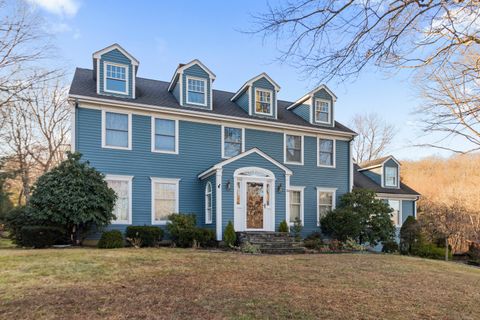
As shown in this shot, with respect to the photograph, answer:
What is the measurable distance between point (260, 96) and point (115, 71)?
6841mm

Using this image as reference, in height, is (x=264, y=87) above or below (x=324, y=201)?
above

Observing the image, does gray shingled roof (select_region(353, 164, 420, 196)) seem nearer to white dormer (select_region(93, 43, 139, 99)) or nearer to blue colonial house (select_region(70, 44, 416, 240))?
blue colonial house (select_region(70, 44, 416, 240))

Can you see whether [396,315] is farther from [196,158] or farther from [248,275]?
[196,158]

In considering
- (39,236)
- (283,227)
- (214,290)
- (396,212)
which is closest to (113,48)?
(39,236)

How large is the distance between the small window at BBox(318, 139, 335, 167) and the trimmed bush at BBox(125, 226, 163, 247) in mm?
9169

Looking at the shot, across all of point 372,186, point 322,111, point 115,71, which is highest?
point 115,71

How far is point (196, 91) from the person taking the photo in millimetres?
15562

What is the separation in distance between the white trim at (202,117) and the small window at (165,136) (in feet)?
1.53

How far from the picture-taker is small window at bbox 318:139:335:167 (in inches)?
693

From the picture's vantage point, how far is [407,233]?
17.1 m

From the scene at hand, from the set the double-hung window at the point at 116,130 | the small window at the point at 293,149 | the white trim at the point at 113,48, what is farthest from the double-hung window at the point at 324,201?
the white trim at the point at 113,48

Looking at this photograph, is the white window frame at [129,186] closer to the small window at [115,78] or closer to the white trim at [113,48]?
the small window at [115,78]

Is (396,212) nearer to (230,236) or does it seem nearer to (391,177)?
(391,177)

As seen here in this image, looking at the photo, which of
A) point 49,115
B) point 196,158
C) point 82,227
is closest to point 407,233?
point 196,158
